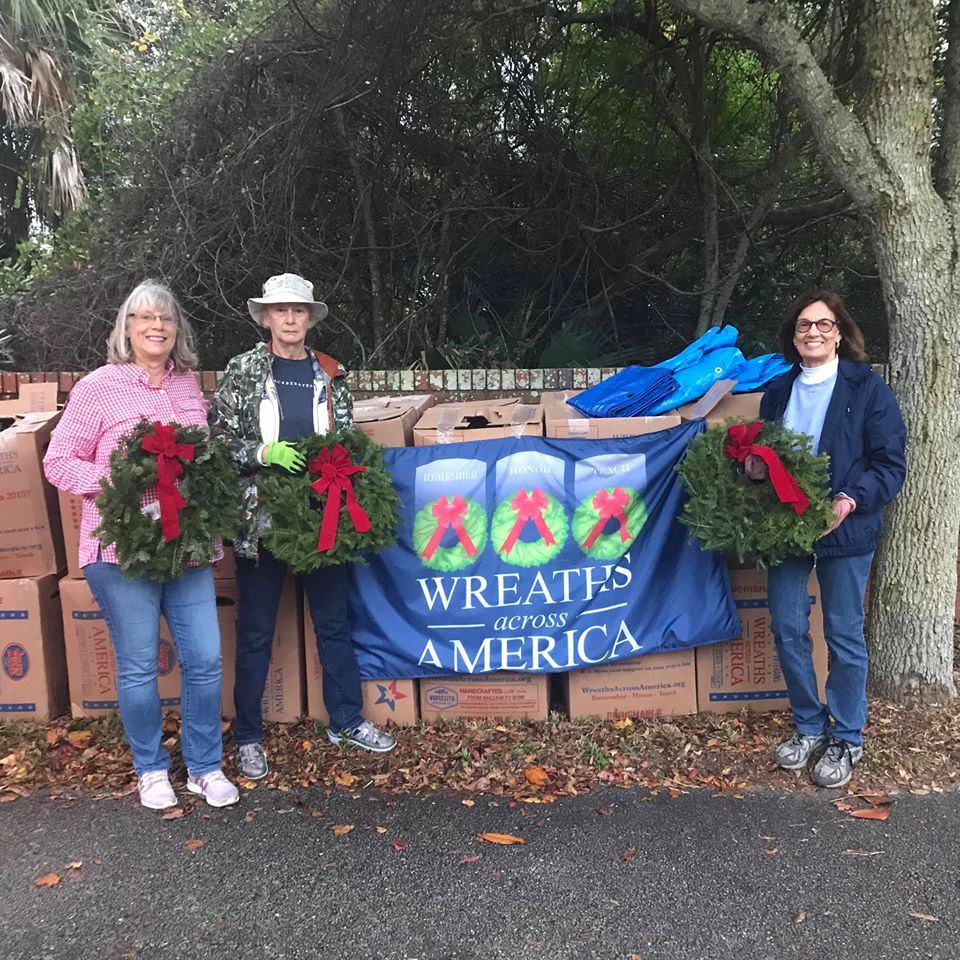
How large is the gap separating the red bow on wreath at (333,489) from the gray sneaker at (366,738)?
0.98 meters

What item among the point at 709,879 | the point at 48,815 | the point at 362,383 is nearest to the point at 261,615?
the point at 48,815

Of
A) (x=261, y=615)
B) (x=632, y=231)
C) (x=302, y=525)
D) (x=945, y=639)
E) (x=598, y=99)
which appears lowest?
(x=945, y=639)

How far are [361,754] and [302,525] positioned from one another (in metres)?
1.15

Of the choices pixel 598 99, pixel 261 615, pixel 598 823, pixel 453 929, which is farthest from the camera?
pixel 598 99

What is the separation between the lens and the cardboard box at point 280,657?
11.8 feet

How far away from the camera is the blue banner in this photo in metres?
3.50

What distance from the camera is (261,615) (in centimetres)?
316

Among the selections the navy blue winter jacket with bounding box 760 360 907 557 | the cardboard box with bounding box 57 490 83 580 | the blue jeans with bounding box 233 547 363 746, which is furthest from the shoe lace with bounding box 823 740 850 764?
the cardboard box with bounding box 57 490 83 580

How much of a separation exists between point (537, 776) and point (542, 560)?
0.95m

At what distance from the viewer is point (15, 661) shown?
3.63 m

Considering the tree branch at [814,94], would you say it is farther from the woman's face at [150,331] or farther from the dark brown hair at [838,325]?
the woman's face at [150,331]

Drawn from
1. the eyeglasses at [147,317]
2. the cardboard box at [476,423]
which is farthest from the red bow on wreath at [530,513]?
the eyeglasses at [147,317]

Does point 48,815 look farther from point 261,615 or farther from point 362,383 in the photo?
point 362,383

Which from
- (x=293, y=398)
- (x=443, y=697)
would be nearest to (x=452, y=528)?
(x=443, y=697)
